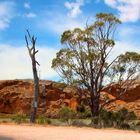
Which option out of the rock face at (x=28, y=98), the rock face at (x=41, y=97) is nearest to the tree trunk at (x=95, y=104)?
the rock face at (x=41, y=97)

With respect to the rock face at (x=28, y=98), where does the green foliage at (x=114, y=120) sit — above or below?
below

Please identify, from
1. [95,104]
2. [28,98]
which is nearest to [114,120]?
[95,104]

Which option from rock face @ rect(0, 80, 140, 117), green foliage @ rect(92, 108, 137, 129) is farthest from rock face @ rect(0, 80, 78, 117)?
green foliage @ rect(92, 108, 137, 129)

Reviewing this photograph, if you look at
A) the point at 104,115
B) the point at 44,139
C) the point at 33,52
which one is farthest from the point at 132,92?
the point at 44,139

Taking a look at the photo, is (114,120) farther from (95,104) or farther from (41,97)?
(41,97)

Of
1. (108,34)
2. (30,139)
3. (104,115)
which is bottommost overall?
(30,139)

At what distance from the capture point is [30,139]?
17.6m

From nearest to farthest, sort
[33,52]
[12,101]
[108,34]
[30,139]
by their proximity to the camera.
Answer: [30,139] < [33,52] < [108,34] < [12,101]

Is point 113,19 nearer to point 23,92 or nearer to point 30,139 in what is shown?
point 30,139

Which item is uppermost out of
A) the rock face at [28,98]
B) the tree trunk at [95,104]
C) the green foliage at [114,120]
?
the rock face at [28,98]

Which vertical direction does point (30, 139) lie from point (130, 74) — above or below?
below

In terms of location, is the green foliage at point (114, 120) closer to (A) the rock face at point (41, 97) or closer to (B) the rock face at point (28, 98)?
(A) the rock face at point (41, 97)

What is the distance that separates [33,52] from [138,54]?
956 centimetres

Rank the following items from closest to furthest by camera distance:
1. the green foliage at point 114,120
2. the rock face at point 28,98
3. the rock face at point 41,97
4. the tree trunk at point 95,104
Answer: the green foliage at point 114,120
the tree trunk at point 95,104
the rock face at point 41,97
the rock face at point 28,98
